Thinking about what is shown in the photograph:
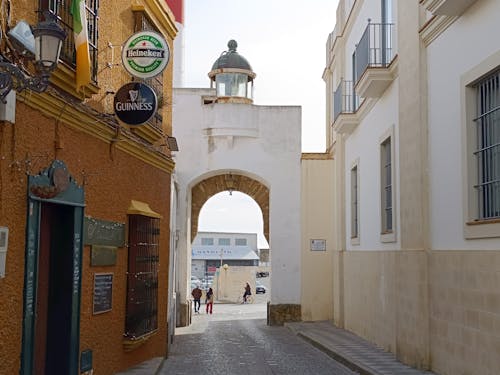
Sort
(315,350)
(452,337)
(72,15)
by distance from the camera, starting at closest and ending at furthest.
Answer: (72,15) < (452,337) < (315,350)

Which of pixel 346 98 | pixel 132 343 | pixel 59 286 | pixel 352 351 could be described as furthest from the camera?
pixel 346 98

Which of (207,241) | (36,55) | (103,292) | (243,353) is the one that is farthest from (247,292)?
(207,241)

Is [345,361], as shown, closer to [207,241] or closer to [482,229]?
[482,229]

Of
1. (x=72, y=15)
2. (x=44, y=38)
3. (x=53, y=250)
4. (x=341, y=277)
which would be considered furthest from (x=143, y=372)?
(x=341, y=277)

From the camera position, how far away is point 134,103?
9695 mm

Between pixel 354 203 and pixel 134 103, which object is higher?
pixel 134 103

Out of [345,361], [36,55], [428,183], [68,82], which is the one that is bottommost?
[345,361]

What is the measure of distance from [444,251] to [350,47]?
10107mm

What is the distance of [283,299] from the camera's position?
71.0 feet

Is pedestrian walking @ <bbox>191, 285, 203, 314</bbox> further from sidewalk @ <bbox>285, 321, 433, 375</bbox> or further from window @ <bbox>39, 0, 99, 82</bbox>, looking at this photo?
window @ <bbox>39, 0, 99, 82</bbox>

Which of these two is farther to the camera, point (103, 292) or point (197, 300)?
point (197, 300)

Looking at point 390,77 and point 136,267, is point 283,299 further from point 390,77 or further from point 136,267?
point 136,267

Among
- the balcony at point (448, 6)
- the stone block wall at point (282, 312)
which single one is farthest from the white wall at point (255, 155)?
the balcony at point (448, 6)

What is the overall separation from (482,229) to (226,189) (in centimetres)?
1703
